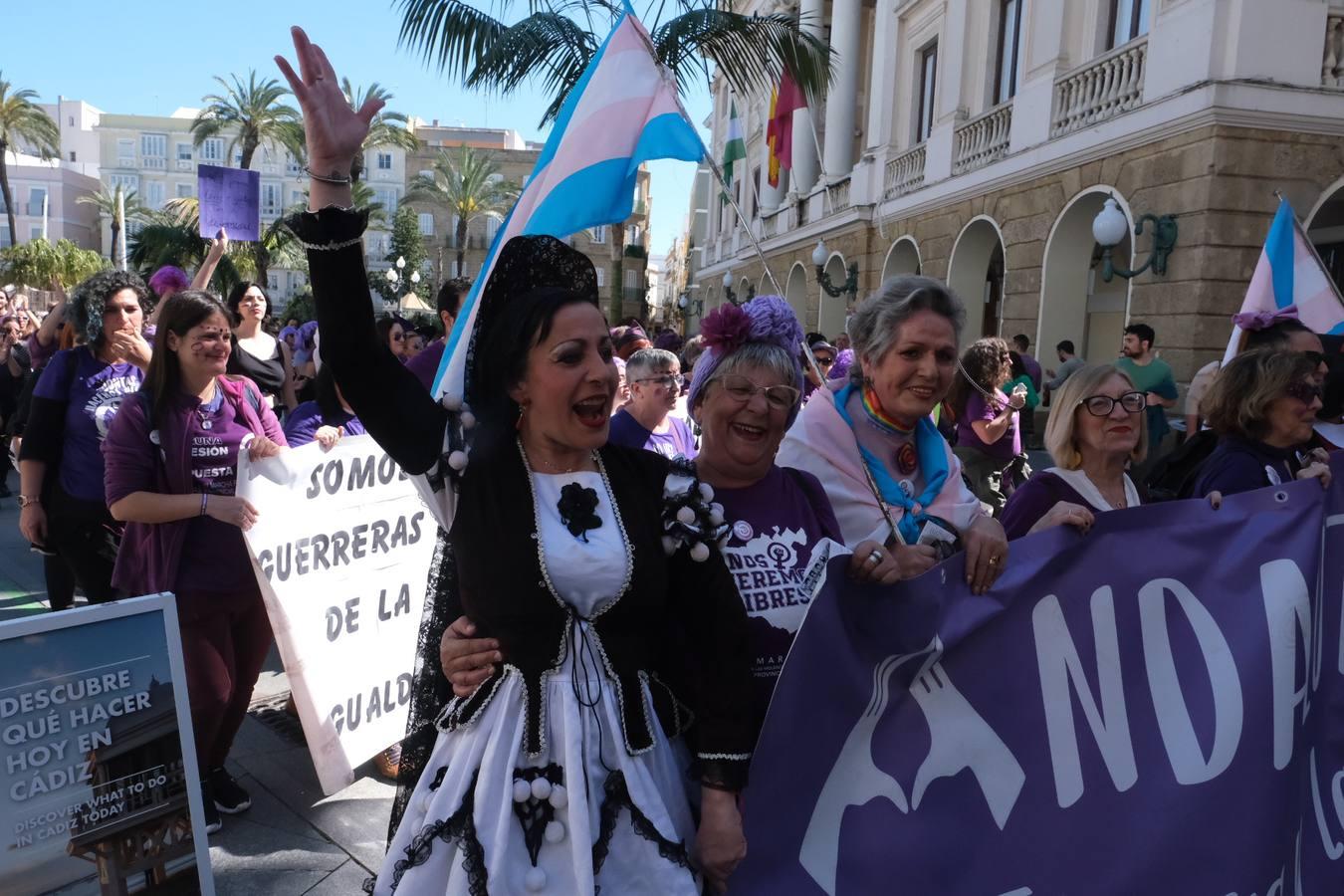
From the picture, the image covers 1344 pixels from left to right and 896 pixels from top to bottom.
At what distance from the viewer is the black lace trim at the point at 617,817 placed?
167cm

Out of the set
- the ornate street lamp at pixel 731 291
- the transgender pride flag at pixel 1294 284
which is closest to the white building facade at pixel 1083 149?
the ornate street lamp at pixel 731 291

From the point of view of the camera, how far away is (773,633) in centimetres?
208

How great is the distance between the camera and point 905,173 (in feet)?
58.1

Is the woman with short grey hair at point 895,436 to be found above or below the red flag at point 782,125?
below

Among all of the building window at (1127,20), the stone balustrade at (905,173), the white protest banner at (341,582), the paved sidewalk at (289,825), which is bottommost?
the paved sidewalk at (289,825)

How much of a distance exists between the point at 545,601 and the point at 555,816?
39cm

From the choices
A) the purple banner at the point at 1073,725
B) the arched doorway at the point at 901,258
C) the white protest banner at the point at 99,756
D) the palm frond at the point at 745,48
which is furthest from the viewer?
the arched doorway at the point at 901,258

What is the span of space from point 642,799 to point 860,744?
0.60 meters

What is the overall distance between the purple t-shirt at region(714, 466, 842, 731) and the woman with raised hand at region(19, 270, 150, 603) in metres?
3.06

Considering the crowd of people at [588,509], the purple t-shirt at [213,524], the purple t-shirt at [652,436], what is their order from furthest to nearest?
the purple t-shirt at [652,436] < the purple t-shirt at [213,524] < the crowd of people at [588,509]

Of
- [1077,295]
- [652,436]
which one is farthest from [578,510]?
[1077,295]

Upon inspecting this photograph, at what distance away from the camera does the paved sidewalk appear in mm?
2998

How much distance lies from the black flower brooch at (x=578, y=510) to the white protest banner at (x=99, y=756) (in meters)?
1.03

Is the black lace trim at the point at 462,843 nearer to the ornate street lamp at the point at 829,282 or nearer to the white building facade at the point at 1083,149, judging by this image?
the white building facade at the point at 1083,149
